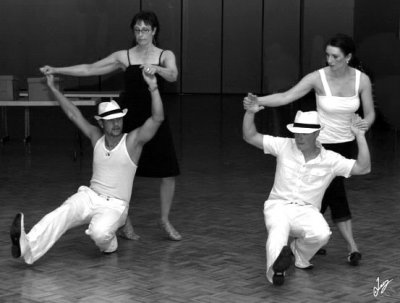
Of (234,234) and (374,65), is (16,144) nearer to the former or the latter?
(234,234)

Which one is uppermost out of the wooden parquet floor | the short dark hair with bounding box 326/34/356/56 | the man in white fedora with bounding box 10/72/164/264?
the short dark hair with bounding box 326/34/356/56

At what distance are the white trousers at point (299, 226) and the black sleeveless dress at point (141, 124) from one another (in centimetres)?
109

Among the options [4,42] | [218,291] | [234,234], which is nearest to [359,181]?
[234,234]

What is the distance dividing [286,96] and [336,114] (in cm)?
36

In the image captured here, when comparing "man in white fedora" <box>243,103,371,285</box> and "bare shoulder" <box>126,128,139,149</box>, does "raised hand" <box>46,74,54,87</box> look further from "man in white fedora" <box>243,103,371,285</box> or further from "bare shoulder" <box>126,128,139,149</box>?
"man in white fedora" <box>243,103,371,285</box>

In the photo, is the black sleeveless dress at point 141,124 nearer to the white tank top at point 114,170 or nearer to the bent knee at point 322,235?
the white tank top at point 114,170

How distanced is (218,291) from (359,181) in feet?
15.7

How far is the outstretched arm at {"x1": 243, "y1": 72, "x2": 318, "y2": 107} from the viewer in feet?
19.9

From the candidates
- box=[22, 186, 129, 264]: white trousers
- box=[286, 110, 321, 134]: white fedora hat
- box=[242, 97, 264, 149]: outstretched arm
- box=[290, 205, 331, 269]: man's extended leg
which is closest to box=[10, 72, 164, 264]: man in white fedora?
box=[22, 186, 129, 264]: white trousers

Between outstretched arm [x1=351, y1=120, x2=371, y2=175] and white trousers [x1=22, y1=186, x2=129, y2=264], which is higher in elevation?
outstretched arm [x1=351, y1=120, x2=371, y2=175]

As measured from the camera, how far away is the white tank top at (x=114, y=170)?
6.58 m

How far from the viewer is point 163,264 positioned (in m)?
6.32

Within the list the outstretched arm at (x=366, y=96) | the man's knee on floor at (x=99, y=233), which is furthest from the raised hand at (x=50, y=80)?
the outstretched arm at (x=366, y=96)

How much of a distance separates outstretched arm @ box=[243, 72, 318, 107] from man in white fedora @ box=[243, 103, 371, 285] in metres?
0.06
